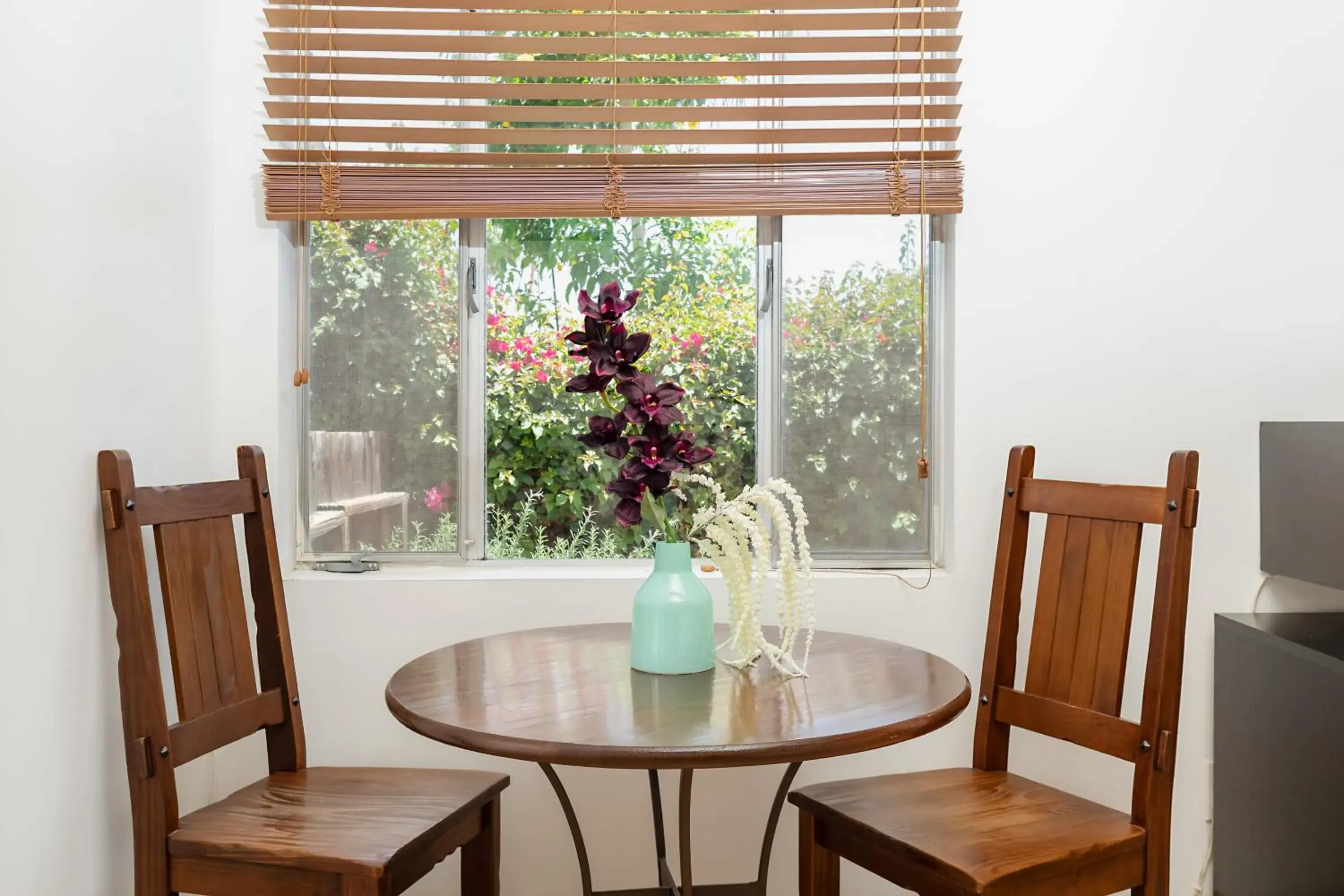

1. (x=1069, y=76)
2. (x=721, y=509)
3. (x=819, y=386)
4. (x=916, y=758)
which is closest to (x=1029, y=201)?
(x=1069, y=76)

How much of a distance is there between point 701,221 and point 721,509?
0.96 meters

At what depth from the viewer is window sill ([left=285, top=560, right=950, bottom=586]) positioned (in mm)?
2148

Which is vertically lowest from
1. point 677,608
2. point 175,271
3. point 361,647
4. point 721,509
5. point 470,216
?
point 361,647

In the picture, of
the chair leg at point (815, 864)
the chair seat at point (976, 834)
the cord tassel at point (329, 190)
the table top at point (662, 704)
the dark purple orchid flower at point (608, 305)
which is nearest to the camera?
the table top at point (662, 704)

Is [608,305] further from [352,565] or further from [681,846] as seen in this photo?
[352,565]

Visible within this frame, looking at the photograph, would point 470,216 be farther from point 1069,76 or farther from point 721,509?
point 1069,76

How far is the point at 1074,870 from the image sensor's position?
1.45 meters

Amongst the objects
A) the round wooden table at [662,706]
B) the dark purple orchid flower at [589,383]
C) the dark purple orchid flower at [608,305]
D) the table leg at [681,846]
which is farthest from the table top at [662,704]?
the dark purple orchid flower at [608,305]

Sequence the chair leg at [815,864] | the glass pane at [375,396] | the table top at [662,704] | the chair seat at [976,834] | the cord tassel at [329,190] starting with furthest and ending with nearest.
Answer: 1. the glass pane at [375,396]
2. the cord tassel at [329,190]
3. the chair leg at [815,864]
4. the chair seat at [976,834]
5. the table top at [662,704]

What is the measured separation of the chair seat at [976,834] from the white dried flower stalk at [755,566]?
258 millimetres

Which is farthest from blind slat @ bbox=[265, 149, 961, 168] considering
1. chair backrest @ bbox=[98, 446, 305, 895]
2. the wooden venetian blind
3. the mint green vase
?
the mint green vase

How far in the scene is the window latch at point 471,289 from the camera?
2.28m

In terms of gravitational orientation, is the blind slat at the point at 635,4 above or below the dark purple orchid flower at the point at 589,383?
above

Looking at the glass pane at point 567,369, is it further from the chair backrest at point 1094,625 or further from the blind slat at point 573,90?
the chair backrest at point 1094,625
